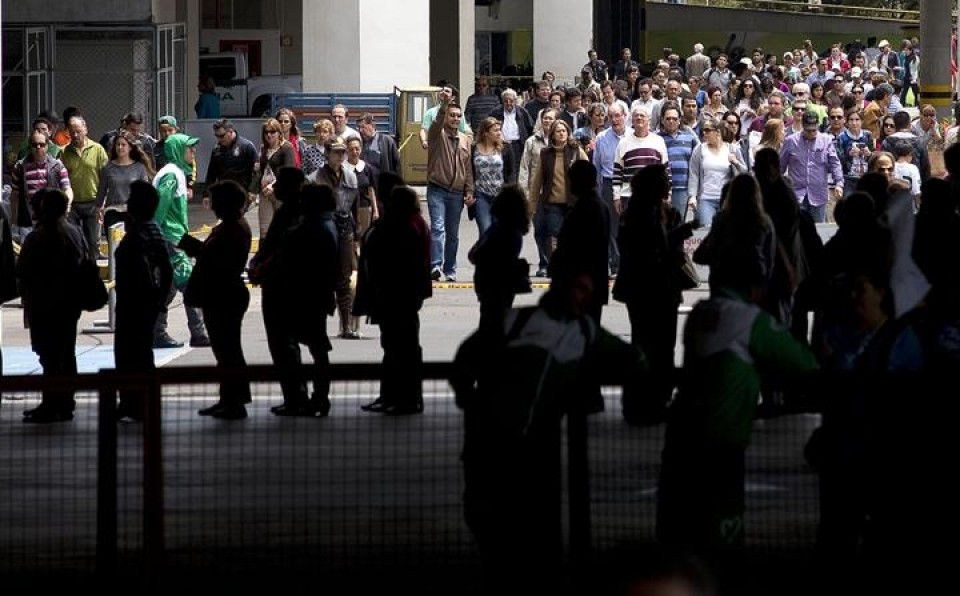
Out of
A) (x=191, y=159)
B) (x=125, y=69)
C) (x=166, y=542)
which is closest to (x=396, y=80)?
(x=125, y=69)

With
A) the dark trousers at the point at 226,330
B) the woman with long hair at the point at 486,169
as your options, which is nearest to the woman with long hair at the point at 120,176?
the woman with long hair at the point at 486,169

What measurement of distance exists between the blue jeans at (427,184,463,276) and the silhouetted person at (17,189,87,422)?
7856 millimetres

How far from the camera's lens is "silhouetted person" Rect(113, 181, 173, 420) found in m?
12.9

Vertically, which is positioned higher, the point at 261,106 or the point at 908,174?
the point at 261,106

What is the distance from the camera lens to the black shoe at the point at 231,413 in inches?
300

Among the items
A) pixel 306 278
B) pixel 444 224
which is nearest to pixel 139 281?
pixel 306 278

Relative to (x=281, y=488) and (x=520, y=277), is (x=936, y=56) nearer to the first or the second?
(x=520, y=277)

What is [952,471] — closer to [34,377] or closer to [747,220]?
[34,377]

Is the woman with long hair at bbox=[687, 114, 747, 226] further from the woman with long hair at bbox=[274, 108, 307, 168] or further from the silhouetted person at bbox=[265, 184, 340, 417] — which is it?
the silhouetted person at bbox=[265, 184, 340, 417]

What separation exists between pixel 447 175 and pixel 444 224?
748mm

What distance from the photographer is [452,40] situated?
49219 mm

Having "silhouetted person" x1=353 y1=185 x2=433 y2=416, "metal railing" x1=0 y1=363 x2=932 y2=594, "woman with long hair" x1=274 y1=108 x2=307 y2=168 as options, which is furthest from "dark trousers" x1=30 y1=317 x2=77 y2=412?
"woman with long hair" x1=274 y1=108 x2=307 y2=168

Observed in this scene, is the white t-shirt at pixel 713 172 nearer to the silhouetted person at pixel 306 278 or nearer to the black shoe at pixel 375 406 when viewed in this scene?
the silhouetted person at pixel 306 278

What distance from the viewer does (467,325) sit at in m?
18.4
